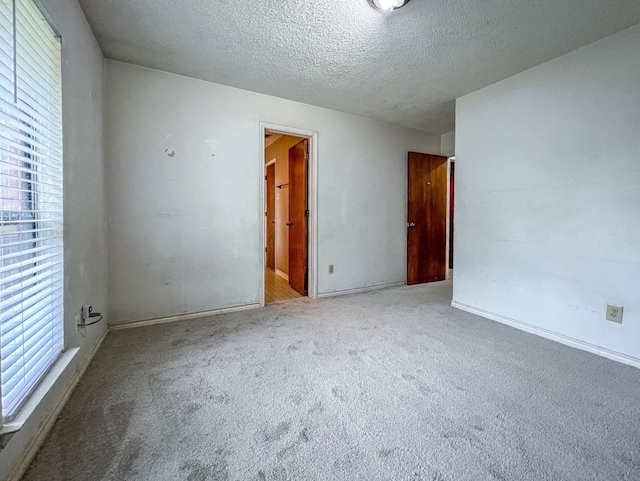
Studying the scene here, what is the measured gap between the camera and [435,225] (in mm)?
4570

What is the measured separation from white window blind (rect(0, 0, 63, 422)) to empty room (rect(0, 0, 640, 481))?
0.04ft

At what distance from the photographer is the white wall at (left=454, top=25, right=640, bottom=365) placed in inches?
78.7

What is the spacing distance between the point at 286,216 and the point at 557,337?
3.75 m

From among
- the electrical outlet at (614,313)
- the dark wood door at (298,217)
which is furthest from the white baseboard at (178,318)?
the electrical outlet at (614,313)

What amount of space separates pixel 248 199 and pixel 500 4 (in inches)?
101

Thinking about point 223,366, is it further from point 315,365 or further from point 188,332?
point 188,332

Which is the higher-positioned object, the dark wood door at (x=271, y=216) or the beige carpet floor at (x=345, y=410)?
the dark wood door at (x=271, y=216)

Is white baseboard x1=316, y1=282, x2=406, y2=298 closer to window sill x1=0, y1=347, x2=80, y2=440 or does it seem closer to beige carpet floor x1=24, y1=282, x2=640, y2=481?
beige carpet floor x1=24, y1=282, x2=640, y2=481

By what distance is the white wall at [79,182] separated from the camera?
5.13 ft

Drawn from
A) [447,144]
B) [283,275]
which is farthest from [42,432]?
[447,144]

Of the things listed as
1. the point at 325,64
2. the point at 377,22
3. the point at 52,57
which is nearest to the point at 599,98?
the point at 377,22

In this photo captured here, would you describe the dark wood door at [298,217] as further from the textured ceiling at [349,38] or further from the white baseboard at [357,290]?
the textured ceiling at [349,38]

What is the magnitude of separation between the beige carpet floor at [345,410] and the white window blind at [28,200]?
39cm

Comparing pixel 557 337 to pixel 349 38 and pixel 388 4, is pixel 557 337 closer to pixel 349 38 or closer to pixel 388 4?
pixel 388 4
